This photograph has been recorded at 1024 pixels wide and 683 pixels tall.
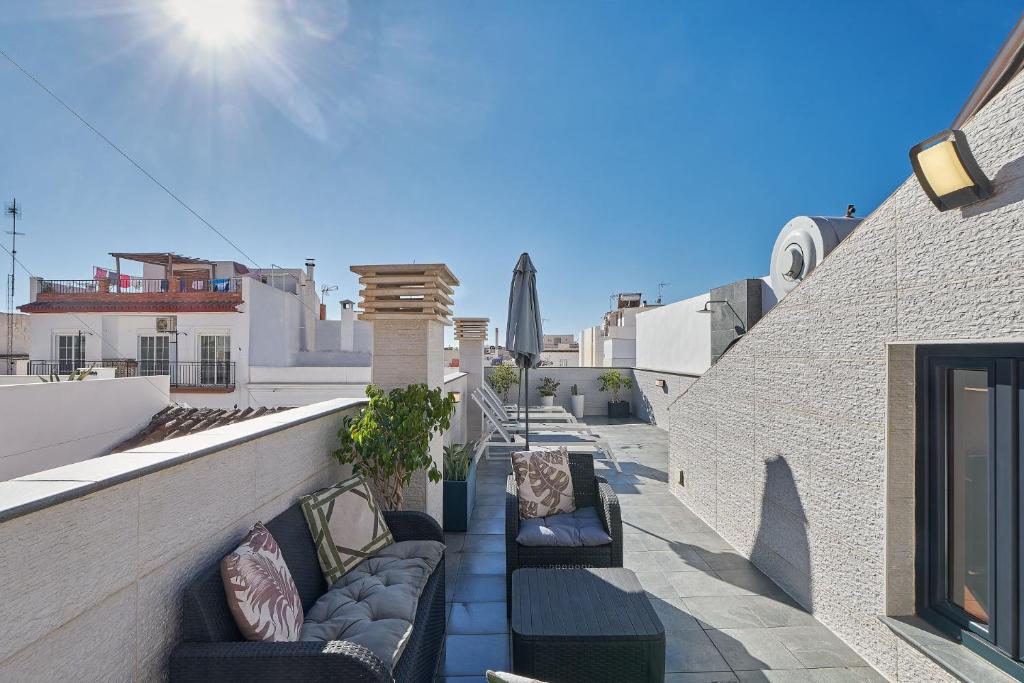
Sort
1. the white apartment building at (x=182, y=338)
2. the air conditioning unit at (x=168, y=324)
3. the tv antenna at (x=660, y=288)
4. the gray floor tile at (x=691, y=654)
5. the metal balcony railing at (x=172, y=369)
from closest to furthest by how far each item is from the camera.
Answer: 1. the gray floor tile at (x=691, y=654)
2. the white apartment building at (x=182, y=338)
3. the metal balcony railing at (x=172, y=369)
4. the air conditioning unit at (x=168, y=324)
5. the tv antenna at (x=660, y=288)

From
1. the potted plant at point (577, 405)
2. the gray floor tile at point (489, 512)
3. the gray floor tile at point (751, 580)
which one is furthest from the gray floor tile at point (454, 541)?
the potted plant at point (577, 405)

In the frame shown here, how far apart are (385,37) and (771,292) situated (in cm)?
718

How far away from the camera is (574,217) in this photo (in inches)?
444

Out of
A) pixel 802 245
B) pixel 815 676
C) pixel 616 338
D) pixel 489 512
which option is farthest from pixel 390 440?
pixel 616 338

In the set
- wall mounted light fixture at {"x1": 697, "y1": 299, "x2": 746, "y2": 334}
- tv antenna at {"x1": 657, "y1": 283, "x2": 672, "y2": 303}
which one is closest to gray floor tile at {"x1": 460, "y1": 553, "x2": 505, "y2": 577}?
wall mounted light fixture at {"x1": 697, "y1": 299, "x2": 746, "y2": 334}

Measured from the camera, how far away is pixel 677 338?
35.6ft

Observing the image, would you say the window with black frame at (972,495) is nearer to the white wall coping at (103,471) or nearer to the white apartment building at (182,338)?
the white wall coping at (103,471)

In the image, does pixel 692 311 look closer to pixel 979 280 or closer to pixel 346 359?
pixel 979 280

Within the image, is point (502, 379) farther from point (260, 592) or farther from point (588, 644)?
point (260, 592)

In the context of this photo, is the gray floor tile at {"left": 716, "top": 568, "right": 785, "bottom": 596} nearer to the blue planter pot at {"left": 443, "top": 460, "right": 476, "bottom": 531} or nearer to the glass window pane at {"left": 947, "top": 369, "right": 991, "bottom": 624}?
the glass window pane at {"left": 947, "top": 369, "right": 991, "bottom": 624}

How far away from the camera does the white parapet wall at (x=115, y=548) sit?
114 centimetres

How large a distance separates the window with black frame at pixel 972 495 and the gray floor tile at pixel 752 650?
0.77 meters

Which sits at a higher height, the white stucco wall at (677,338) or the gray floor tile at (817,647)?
the white stucco wall at (677,338)

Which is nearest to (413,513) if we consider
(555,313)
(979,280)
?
(979,280)
